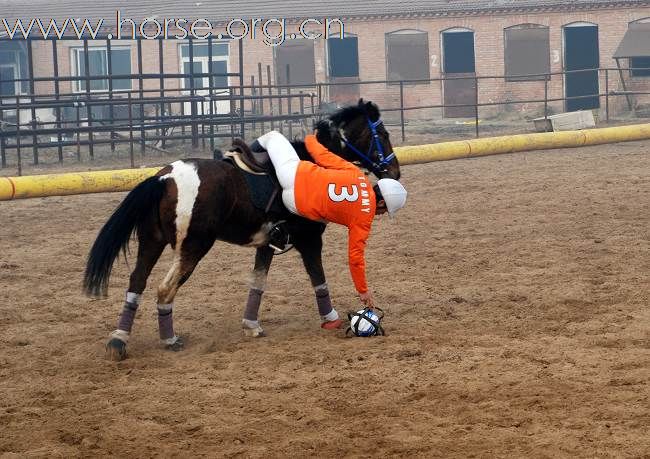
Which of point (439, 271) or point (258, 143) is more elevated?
point (258, 143)

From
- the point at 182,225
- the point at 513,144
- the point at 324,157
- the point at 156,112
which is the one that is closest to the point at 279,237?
the point at 324,157

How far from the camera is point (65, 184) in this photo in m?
15.2

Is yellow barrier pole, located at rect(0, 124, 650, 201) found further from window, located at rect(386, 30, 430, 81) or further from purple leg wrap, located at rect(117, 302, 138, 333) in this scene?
window, located at rect(386, 30, 430, 81)

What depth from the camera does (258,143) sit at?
7.77 meters

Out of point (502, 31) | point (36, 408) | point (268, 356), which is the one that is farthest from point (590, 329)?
point (502, 31)

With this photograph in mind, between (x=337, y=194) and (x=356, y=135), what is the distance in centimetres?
66

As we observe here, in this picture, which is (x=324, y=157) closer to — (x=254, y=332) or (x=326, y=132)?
(x=326, y=132)

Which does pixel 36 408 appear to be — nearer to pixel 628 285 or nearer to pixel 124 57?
pixel 628 285

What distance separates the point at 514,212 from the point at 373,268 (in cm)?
335

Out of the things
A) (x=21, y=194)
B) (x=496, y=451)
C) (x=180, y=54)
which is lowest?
(x=496, y=451)

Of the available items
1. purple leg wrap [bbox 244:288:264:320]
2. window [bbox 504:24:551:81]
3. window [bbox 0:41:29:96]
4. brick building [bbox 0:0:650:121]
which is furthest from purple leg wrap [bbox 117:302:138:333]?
window [bbox 0:41:29:96]

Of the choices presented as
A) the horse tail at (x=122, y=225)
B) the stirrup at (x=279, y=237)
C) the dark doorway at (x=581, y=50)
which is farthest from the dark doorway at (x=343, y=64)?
the horse tail at (x=122, y=225)

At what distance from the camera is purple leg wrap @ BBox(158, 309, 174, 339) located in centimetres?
732

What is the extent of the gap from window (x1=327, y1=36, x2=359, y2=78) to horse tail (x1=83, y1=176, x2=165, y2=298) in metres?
32.3
